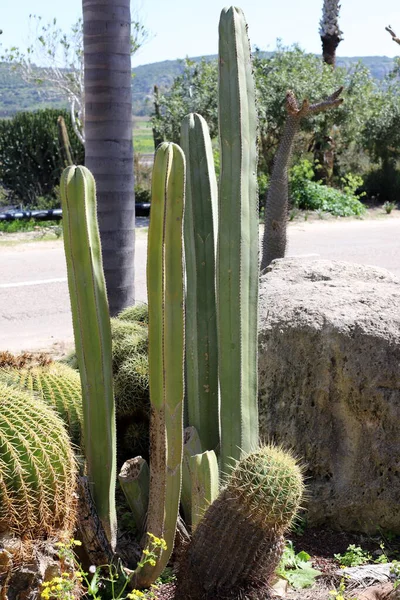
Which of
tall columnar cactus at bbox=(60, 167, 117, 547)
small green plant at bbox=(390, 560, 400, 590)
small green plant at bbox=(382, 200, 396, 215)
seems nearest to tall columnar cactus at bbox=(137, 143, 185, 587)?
tall columnar cactus at bbox=(60, 167, 117, 547)

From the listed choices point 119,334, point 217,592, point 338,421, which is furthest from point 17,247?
point 217,592

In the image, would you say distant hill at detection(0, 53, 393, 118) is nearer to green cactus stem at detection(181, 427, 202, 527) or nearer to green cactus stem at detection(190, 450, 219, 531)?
green cactus stem at detection(181, 427, 202, 527)

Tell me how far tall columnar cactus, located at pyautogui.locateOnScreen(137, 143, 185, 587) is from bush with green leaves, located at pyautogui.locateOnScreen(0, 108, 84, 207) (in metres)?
16.0

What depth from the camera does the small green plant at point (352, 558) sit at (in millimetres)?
3260

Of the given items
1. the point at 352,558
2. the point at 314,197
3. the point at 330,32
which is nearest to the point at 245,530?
the point at 352,558

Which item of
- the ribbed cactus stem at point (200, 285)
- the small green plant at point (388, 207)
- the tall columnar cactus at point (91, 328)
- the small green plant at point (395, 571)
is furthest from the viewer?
the small green plant at point (388, 207)

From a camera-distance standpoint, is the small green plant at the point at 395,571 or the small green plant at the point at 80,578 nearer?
the small green plant at the point at 80,578

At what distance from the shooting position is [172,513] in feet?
8.94

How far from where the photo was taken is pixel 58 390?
318cm

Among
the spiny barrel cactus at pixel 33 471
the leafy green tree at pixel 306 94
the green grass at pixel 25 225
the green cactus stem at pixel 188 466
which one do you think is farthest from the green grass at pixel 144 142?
the spiny barrel cactus at pixel 33 471

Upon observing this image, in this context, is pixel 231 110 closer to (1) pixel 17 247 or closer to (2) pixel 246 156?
(2) pixel 246 156

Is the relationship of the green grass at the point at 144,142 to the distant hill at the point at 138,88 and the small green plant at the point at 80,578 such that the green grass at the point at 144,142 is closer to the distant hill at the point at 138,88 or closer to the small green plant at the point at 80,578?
the distant hill at the point at 138,88

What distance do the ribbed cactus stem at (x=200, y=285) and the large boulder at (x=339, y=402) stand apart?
1.54 ft

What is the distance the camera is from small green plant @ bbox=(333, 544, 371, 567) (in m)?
3.26
